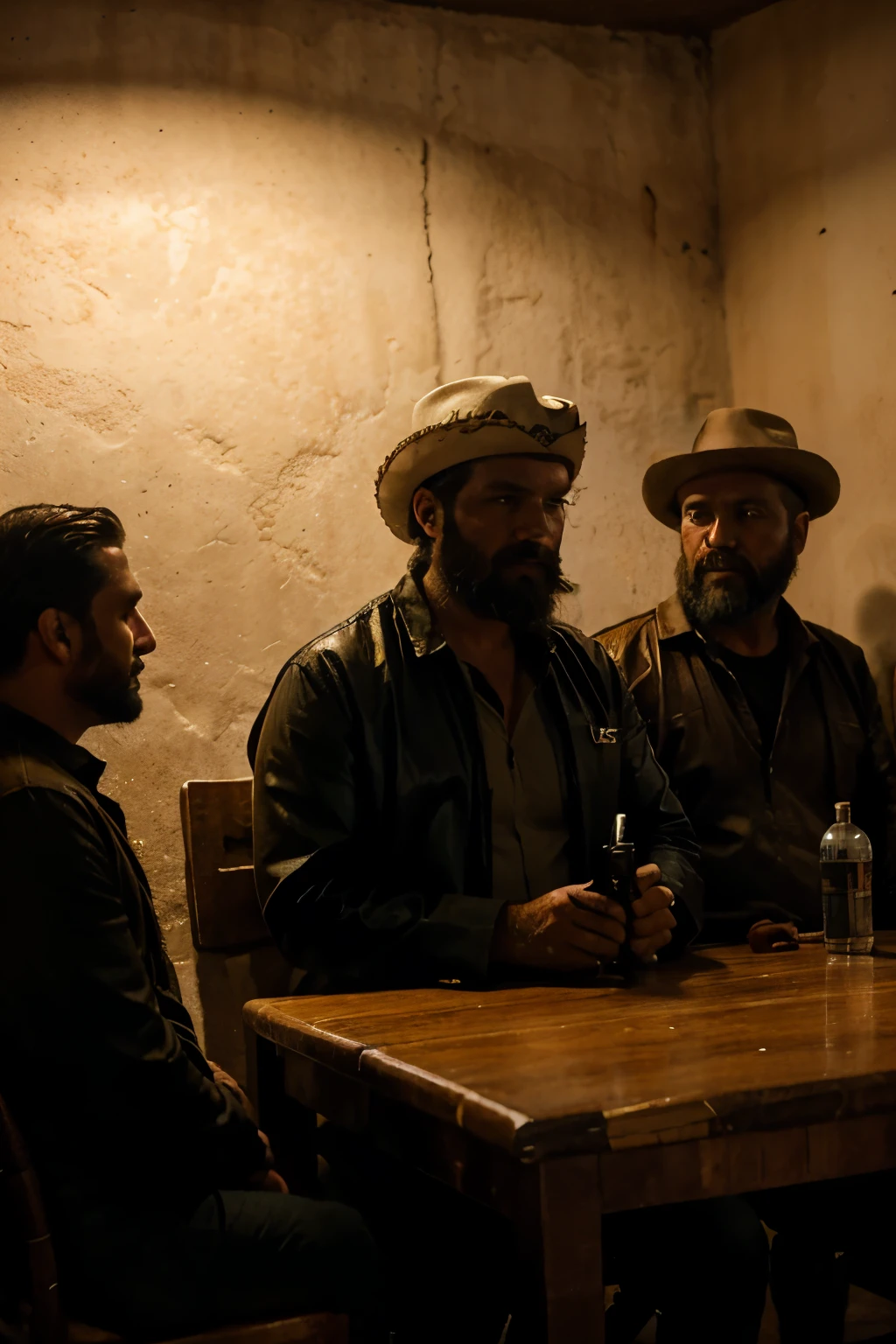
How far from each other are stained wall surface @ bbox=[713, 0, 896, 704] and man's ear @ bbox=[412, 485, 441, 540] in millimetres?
1617

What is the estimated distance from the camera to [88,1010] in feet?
5.86

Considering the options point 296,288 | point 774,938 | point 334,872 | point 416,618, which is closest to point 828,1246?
point 774,938

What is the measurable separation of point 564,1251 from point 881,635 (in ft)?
9.60

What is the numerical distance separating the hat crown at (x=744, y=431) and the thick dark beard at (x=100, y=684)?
6.69 feet

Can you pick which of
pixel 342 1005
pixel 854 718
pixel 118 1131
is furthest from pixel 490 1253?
pixel 854 718

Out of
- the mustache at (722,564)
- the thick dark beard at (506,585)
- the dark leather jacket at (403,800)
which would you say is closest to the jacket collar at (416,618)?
the dark leather jacket at (403,800)

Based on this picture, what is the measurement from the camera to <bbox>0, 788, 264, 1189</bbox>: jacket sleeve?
1775mm

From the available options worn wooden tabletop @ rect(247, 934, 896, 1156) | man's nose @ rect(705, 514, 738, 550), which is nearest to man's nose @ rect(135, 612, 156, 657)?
worn wooden tabletop @ rect(247, 934, 896, 1156)

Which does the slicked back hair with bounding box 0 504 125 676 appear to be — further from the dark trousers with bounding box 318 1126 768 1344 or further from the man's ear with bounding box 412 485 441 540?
the dark trousers with bounding box 318 1126 768 1344

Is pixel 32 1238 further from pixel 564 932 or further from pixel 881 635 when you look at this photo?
pixel 881 635

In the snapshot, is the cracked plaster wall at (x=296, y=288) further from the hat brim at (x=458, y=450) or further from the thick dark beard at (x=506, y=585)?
the thick dark beard at (x=506, y=585)

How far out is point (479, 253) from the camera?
4.23 meters

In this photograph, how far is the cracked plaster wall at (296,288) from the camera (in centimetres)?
362

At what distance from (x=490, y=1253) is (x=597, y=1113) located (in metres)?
1.07
